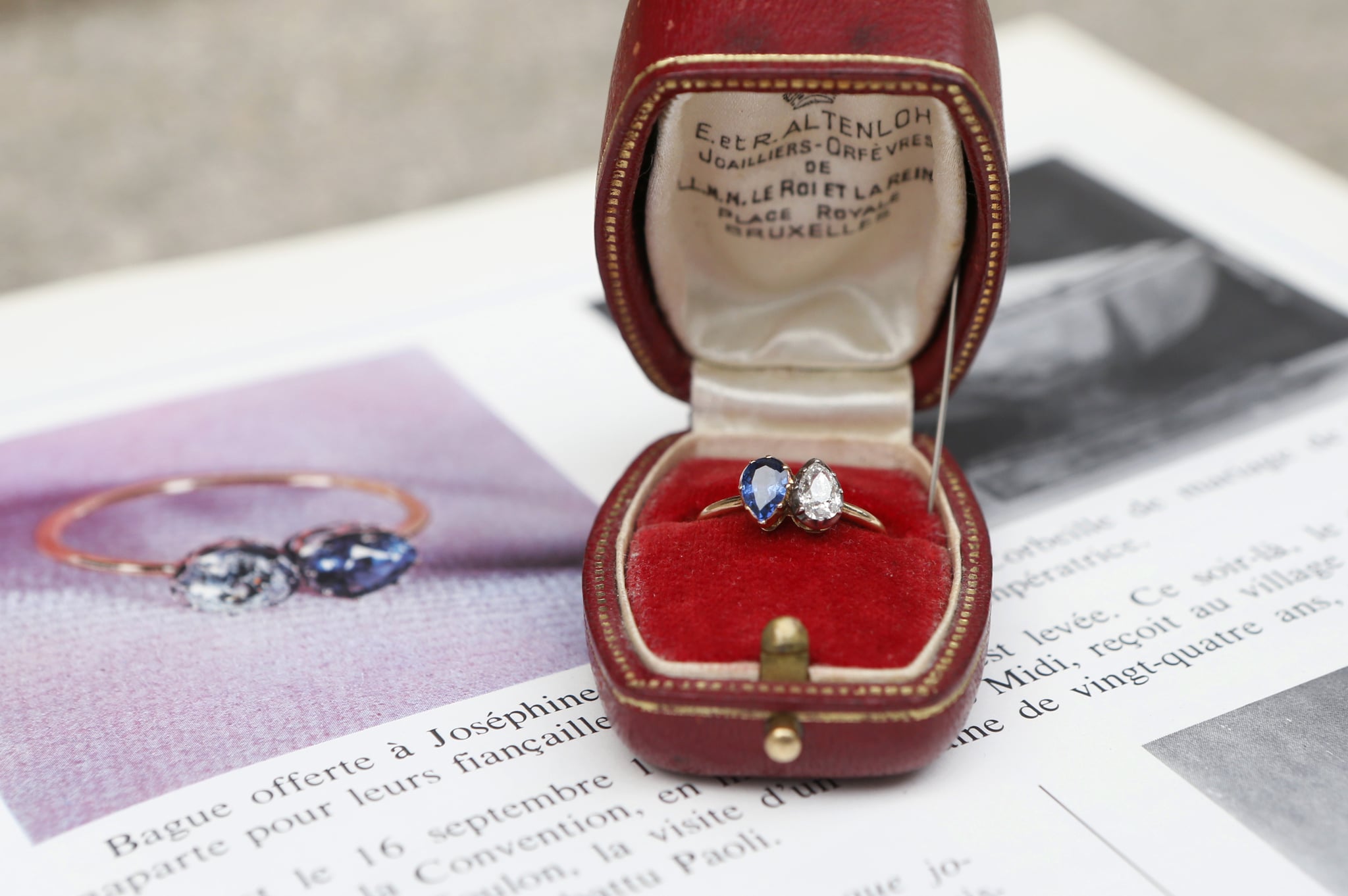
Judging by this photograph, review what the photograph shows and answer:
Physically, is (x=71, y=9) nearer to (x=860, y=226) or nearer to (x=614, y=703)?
(x=860, y=226)

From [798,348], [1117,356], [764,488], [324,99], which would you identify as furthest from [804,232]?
[324,99]

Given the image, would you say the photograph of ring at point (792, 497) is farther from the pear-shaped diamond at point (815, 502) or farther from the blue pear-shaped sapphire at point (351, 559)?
the blue pear-shaped sapphire at point (351, 559)

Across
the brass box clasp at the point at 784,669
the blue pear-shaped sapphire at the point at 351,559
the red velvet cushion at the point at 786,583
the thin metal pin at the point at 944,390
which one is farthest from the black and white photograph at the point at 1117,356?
the blue pear-shaped sapphire at the point at 351,559

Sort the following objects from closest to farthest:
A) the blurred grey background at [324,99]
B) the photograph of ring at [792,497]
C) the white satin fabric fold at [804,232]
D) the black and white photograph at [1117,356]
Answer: the photograph of ring at [792,497] < the white satin fabric fold at [804,232] < the black and white photograph at [1117,356] < the blurred grey background at [324,99]

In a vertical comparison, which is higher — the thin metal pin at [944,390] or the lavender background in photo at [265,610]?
the thin metal pin at [944,390]

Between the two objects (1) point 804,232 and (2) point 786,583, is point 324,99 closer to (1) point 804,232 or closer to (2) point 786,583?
(1) point 804,232

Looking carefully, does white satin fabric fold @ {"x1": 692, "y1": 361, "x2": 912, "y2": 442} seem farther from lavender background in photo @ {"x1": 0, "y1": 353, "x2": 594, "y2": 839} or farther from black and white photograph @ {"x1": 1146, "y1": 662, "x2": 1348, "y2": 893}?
black and white photograph @ {"x1": 1146, "y1": 662, "x2": 1348, "y2": 893}

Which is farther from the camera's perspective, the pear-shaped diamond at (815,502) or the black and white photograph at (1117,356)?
the black and white photograph at (1117,356)
